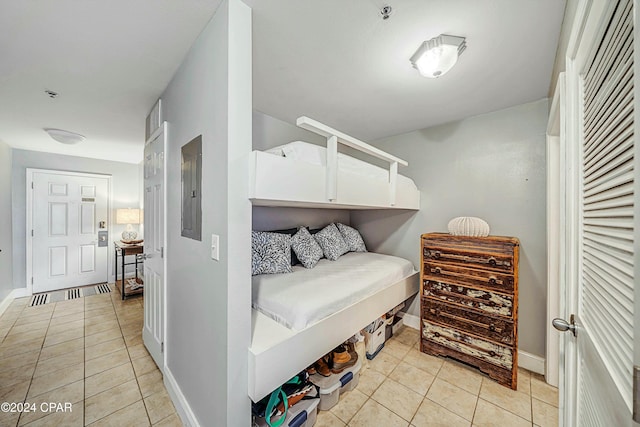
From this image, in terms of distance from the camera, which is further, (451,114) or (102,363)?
(451,114)

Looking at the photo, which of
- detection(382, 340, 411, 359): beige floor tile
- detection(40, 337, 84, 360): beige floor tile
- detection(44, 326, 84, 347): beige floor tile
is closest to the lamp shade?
detection(44, 326, 84, 347): beige floor tile

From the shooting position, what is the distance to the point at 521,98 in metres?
2.02

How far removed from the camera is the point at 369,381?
190 cm

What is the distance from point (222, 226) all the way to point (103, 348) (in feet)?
7.56

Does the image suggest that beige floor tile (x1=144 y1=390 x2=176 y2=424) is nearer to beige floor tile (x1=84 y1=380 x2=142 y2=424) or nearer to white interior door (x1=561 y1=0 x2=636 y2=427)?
beige floor tile (x1=84 y1=380 x2=142 y2=424)

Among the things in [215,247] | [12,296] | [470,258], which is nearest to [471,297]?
[470,258]

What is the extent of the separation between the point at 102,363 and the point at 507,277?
133 inches

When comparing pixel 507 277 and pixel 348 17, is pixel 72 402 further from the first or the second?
pixel 507 277

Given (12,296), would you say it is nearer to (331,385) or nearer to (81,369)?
(81,369)

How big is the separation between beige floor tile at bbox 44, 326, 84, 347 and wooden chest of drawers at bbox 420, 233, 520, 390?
11.4 ft

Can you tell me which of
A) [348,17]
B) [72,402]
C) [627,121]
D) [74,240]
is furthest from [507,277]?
[74,240]

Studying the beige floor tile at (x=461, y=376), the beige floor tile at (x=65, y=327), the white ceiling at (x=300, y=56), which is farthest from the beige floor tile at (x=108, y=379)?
the beige floor tile at (x=461, y=376)

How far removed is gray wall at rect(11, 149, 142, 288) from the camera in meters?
3.55

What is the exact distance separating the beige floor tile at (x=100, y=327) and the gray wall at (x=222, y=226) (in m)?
1.91
